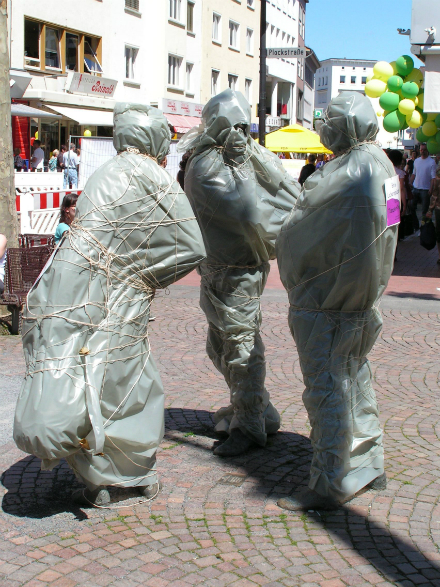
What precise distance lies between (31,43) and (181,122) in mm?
8563

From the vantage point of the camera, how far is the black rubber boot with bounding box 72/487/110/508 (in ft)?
11.5

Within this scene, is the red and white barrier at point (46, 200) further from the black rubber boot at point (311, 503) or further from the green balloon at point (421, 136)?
the black rubber boot at point (311, 503)

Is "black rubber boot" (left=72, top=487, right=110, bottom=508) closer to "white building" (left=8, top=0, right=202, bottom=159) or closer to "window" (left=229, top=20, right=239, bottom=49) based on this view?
"white building" (left=8, top=0, right=202, bottom=159)

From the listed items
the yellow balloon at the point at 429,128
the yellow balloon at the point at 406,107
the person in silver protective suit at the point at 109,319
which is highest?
the yellow balloon at the point at 406,107

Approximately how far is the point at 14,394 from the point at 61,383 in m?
2.41

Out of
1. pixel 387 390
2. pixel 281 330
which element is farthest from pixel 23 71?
pixel 387 390

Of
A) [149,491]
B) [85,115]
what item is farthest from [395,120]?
[85,115]

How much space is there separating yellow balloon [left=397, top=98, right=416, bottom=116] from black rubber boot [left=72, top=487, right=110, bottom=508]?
10049mm

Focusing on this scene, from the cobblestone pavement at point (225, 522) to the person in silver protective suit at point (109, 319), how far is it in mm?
248

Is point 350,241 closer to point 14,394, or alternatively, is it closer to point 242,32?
point 14,394

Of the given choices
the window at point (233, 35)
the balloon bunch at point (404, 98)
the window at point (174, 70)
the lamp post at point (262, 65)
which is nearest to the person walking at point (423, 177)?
the balloon bunch at point (404, 98)

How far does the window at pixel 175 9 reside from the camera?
33156 millimetres

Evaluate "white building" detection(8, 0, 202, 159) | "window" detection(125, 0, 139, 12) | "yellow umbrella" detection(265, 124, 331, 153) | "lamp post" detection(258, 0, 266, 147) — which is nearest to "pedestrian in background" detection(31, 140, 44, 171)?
"white building" detection(8, 0, 202, 159)

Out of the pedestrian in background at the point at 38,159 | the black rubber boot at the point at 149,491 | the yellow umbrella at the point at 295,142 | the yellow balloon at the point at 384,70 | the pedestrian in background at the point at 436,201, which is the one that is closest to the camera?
the black rubber boot at the point at 149,491
